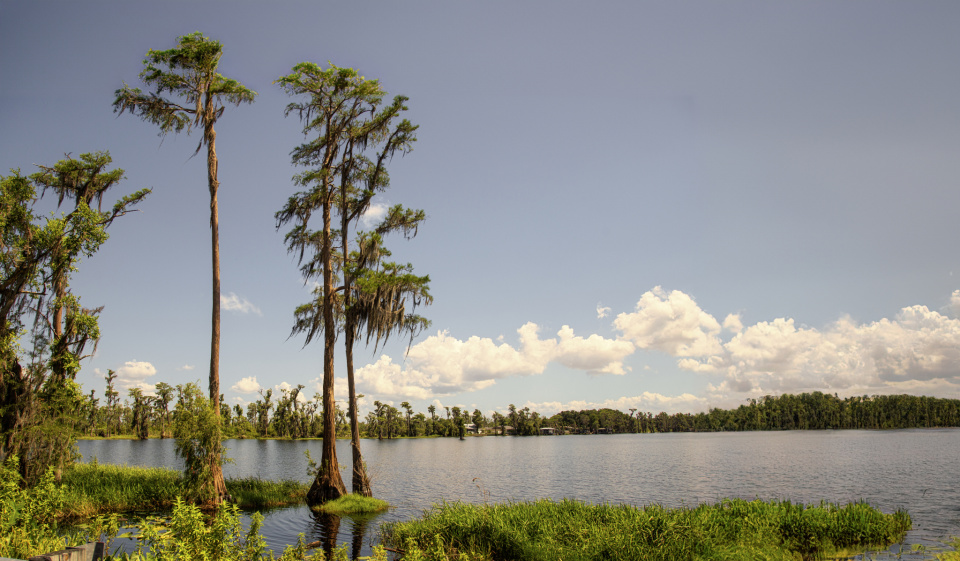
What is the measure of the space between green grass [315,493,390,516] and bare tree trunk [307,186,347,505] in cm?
48

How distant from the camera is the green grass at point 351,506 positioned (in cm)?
2052

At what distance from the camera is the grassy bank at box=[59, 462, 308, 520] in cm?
1814

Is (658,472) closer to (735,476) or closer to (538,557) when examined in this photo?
(735,476)

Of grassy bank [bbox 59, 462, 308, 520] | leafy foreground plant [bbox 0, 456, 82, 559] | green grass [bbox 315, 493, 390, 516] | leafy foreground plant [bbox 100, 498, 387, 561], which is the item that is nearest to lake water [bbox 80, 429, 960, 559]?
green grass [bbox 315, 493, 390, 516]

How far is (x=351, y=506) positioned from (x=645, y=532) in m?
13.1

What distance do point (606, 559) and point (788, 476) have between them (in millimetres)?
37447

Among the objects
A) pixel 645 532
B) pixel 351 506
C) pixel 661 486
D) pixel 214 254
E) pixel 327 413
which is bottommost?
pixel 661 486

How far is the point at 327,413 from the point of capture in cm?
2280

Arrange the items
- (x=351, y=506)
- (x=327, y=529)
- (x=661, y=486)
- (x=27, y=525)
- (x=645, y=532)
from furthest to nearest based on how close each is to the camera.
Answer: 1. (x=661, y=486)
2. (x=351, y=506)
3. (x=327, y=529)
4. (x=645, y=532)
5. (x=27, y=525)

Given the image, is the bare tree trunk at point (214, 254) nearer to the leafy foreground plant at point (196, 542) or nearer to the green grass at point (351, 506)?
the green grass at point (351, 506)

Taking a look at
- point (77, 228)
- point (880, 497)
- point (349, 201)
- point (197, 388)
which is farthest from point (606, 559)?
point (880, 497)

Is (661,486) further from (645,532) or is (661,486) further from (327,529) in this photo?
(645,532)

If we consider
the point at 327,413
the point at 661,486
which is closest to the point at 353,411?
the point at 327,413

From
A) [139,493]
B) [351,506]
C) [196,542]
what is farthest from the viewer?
[351,506]
